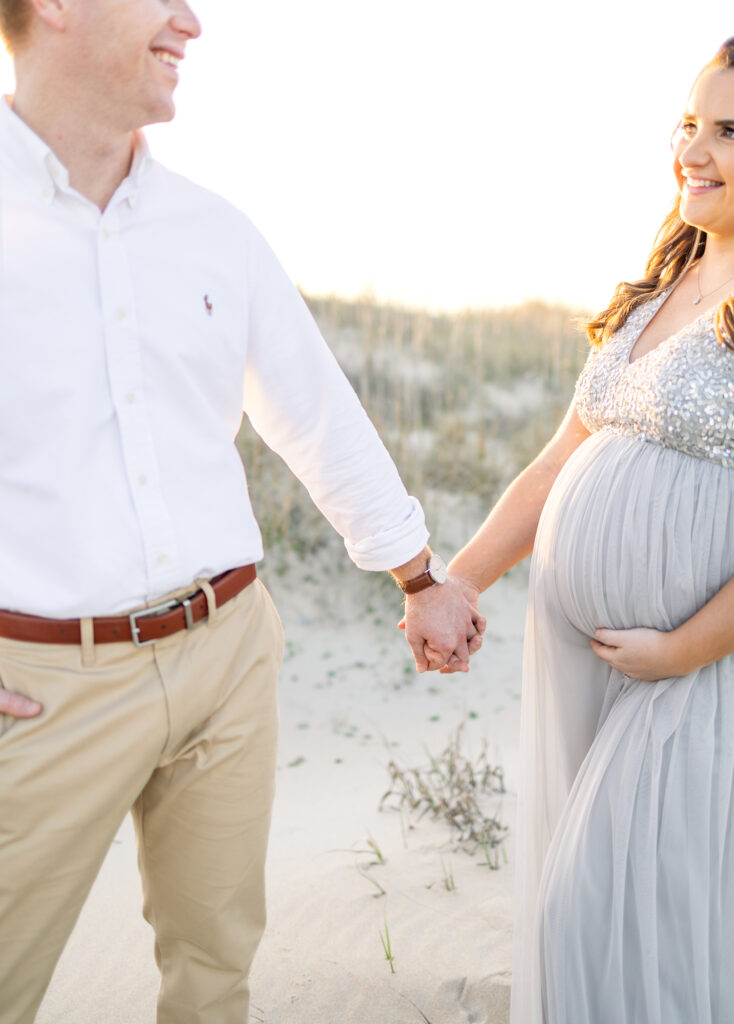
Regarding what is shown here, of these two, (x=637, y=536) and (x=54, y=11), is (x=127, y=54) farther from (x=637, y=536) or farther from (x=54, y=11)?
(x=637, y=536)

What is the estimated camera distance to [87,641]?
71.7 inches

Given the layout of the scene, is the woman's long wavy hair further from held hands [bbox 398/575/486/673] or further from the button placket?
the button placket

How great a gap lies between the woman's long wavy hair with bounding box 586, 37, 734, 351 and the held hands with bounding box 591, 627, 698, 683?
790mm

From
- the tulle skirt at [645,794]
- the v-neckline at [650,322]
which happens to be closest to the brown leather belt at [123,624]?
the tulle skirt at [645,794]

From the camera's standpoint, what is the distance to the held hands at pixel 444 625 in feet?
8.47

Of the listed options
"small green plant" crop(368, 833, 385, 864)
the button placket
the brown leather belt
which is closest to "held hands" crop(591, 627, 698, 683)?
the brown leather belt

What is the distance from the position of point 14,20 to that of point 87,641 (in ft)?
3.85

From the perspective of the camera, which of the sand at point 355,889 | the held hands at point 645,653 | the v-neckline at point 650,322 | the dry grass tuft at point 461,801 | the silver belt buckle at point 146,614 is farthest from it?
the dry grass tuft at point 461,801

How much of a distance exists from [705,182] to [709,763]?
1.30 meters

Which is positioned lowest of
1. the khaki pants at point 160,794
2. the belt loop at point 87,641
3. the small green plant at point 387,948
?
the small green plant at point 387,948

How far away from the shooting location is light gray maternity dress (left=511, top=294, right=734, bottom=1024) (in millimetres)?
2021

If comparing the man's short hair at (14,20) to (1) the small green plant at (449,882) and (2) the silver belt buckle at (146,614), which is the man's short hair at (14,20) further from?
(1) the small green plant at (449,882)

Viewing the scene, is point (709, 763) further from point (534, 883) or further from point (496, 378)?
point (496, 378)

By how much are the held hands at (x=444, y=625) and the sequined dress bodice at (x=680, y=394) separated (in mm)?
615
